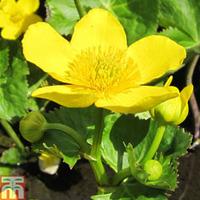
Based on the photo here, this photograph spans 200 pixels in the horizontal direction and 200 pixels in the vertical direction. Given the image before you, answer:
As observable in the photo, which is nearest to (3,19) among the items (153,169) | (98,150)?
(98,150)

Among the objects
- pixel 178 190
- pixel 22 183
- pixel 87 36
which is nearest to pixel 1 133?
pixel 22 183

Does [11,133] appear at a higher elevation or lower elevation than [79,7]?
lower

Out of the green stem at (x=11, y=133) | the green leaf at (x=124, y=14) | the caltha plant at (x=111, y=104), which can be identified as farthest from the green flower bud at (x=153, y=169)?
the green stem at (x=11, y=133)

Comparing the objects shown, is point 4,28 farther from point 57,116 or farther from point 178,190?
point 178,190

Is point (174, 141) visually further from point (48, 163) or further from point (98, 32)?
point (48, 163)

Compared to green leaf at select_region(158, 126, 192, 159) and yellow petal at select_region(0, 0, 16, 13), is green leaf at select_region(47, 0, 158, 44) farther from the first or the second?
green leaf at select_region(158, 126, 192, 159)

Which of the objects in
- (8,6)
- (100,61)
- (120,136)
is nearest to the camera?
(100,61)
